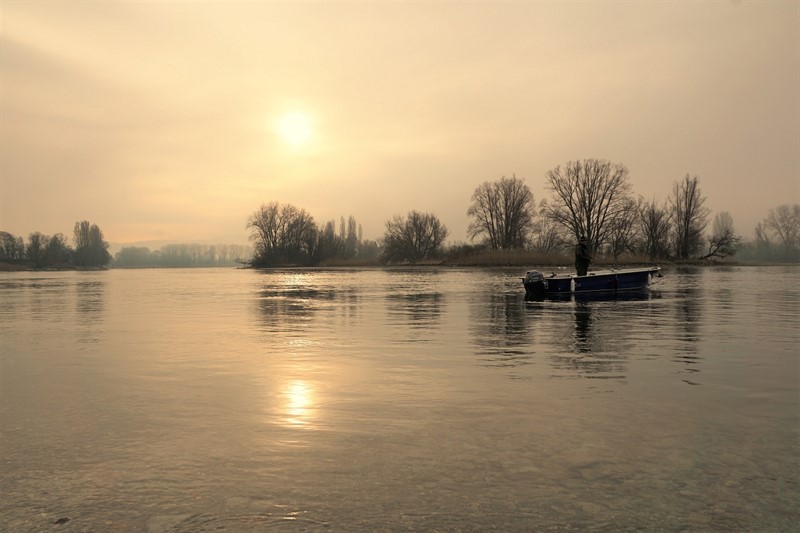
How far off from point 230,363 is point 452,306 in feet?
42.8

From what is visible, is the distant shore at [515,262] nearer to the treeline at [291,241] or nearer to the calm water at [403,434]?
the treeline at [291,241]

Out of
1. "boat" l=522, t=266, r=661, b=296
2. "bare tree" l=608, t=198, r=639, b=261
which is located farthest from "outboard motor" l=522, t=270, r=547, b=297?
"bare tree" l=608, t=198, r=639, b=261

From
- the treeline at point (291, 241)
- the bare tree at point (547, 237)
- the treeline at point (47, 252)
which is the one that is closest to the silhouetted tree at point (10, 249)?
the treeline at point (47, 252)

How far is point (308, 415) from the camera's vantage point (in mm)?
6848

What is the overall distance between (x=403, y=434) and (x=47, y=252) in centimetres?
15931

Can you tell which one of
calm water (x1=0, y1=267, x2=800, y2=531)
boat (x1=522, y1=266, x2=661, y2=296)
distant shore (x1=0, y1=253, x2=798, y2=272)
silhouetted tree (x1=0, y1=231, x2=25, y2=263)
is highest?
silhouetted tree (x1=0, y1=231, x2=25, y2=263)

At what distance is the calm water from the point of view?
412 cm

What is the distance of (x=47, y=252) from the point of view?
460 feet

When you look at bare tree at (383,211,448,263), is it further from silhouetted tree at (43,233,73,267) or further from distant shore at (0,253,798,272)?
silhouetted tree at (43,233,73,267)

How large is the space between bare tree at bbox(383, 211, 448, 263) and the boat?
8058 cm

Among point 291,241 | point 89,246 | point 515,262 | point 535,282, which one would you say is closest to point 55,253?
point 89,246

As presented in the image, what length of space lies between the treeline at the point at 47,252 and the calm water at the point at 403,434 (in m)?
149

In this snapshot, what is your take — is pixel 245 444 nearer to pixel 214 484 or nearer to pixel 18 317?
pixel 214 484

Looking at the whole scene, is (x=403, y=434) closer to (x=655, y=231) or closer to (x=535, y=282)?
(x=535, y=282)
